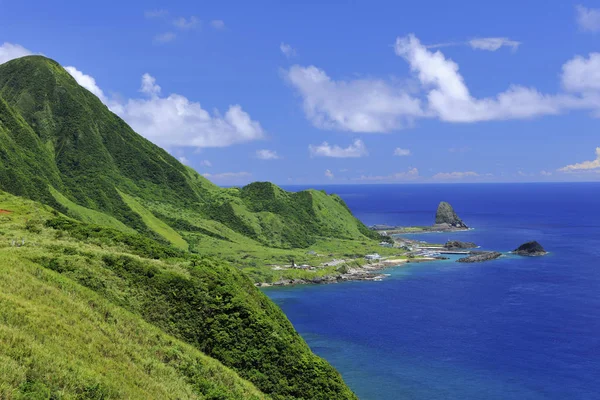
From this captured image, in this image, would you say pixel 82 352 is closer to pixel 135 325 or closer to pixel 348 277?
pixel 135 325

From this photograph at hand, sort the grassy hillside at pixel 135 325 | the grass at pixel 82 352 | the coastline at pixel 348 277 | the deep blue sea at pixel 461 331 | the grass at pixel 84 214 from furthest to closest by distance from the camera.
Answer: the coastline at pixel 348 277
the grass at pixel 84 214
the deep blue sea at pixel 461 331
the grassy hillside at pixel 135 325
the grass at pixel 82 352

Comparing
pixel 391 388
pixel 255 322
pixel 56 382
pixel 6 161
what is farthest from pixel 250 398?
pixel 6 161

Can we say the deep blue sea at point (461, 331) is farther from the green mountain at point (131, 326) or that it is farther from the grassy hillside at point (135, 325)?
the green mountain at point (131, 326)

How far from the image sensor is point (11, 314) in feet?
108

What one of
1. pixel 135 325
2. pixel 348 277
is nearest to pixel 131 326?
pixel 135 325

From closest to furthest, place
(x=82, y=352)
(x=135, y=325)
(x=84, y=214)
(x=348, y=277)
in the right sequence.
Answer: (x=82, y=352) → (x=135, y=325) → (x=84, y=214) → (x=348, y=277)

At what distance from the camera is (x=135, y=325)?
4544 cm

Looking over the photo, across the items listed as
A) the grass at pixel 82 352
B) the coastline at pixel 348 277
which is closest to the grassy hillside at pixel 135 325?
the grass at pixel 82 352

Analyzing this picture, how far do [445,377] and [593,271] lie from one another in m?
119

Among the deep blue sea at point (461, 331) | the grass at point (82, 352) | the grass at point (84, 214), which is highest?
the grass at point (84, 214)

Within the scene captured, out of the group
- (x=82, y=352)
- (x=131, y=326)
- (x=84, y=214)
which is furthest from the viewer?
(x=84, y=214)

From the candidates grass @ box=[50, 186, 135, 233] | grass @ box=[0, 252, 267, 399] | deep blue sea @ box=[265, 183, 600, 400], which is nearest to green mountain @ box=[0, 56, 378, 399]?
grass @ box=[0, 252, 267, 399]

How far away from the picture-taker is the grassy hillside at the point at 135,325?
31.1m

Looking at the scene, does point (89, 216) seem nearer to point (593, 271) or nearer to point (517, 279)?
point (517, 279)
